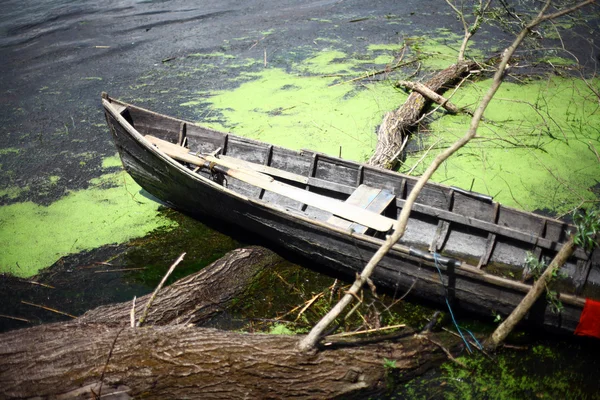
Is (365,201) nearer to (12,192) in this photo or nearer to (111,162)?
(111,162)

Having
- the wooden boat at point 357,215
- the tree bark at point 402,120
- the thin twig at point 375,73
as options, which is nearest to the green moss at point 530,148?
the tree bark at point 402,120

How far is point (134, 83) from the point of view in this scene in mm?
8320

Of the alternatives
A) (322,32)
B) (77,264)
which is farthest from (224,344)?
(322,32)

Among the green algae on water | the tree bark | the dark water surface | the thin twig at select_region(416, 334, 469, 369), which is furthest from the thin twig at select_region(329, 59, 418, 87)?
the thin twig at select_region(416, 334, 469, 369)

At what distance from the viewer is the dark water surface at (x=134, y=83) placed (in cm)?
357

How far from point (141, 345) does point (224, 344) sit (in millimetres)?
492

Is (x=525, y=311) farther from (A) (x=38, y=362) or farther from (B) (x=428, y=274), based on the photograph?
(A) (x=38, y=362)

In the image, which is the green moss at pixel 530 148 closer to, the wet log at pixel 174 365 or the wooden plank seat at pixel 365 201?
the wooden plank seat at pixel 365 201

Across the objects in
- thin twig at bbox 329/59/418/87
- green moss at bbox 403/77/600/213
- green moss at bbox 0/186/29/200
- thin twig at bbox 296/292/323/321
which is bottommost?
thin twig at bbox 296/292/323/321

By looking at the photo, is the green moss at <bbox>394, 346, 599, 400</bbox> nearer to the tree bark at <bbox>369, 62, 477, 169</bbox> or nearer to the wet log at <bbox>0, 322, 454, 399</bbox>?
the wet log at <bbox>0, 322, 454, 399</bbox>

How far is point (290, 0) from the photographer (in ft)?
38.5

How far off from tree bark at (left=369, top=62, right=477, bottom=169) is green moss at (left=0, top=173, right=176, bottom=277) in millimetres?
2361

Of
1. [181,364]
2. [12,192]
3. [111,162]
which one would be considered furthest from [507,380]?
[12,192]

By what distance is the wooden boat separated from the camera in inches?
147
